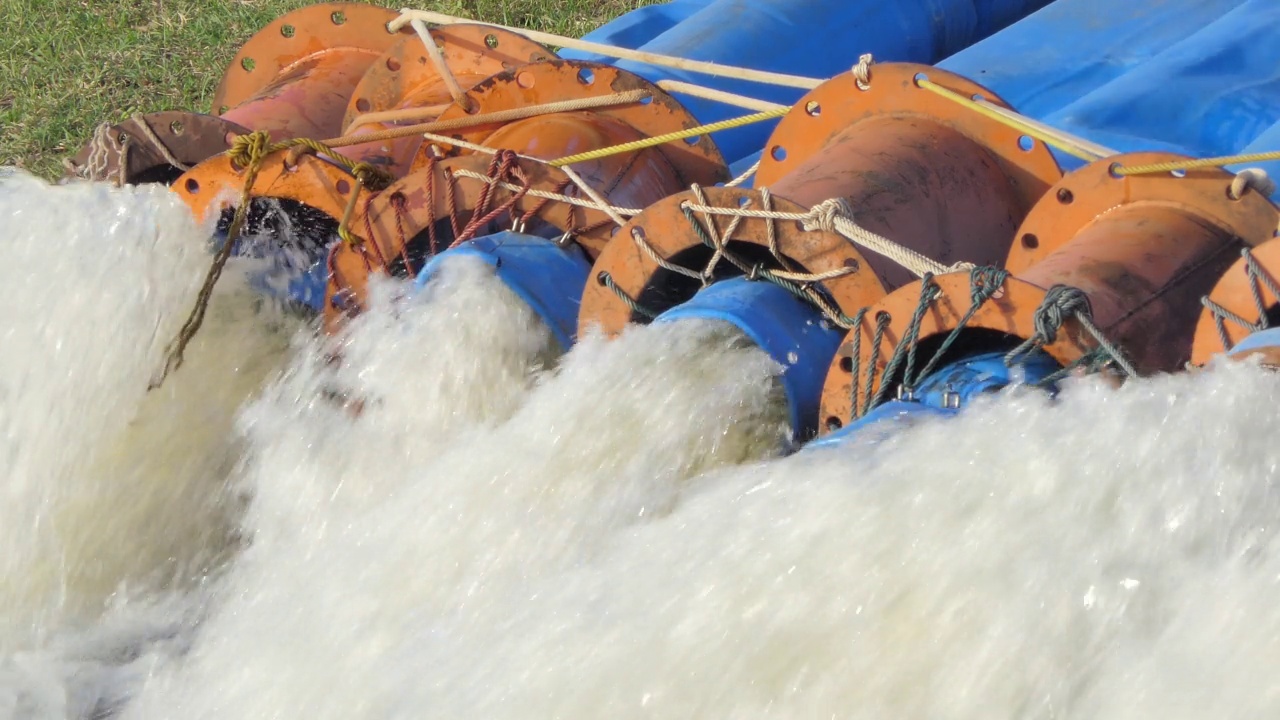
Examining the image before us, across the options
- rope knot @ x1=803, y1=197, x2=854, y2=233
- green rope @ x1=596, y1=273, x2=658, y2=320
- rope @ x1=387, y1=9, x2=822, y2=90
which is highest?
rope @ x1=387, y1=9, x2=822, y2=90

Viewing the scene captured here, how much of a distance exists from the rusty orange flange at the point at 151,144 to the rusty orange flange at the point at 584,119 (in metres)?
0.55

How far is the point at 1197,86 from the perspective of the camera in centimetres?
324

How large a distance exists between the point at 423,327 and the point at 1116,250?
4.07 ft

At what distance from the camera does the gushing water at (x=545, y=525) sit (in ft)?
4.93

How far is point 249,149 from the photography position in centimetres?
278

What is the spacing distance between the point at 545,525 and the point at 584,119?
114 cm

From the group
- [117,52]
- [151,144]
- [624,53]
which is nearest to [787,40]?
[624,53]

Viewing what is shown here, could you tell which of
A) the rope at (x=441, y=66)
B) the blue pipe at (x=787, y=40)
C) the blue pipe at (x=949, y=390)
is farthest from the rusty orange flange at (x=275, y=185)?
the blue pipe at (x=949, y=390)

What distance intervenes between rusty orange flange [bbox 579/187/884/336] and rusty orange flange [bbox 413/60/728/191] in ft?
1.60

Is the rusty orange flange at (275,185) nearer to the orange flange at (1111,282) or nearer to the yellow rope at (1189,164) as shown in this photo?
the orange flange at (1111,282)

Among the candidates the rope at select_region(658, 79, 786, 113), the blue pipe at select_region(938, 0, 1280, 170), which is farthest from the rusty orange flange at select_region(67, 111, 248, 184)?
the blue pipe at select_region(938, 0, 1280, 170)

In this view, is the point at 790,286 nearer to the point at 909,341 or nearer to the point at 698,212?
the point at 698,212

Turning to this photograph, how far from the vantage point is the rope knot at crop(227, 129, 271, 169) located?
9.07 feet

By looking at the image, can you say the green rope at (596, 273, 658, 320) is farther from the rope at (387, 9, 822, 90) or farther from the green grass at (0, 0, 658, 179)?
the green grass at (0, 0, 658, 179)
